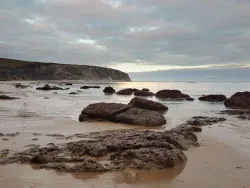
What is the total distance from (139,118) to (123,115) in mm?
924

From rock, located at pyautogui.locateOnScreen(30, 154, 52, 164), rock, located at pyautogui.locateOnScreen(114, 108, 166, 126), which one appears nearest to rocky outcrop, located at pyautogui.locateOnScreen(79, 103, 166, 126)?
rock, located at pyautogui.locateOnScreen(114, 108, 166, 126)

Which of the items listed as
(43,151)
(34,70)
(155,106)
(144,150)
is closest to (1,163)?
(43,151)

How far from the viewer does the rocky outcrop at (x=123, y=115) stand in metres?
16.3

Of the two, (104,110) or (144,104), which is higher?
(144,104)

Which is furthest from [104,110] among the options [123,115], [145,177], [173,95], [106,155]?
[173,95]

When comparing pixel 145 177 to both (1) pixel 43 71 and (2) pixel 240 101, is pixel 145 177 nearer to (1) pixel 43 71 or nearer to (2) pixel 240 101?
(2) pixel 240 101

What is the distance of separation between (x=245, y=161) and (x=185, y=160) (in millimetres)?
1591

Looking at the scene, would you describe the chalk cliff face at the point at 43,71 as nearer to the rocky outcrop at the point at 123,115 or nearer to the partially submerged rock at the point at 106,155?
the rocky outcrop at the point at 123,115

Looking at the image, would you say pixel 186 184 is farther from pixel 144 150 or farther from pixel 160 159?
pixel 144 150

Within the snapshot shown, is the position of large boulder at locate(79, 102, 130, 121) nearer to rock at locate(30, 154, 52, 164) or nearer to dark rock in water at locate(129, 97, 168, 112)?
dark rock in water at locate(129, 97, 168, 112)

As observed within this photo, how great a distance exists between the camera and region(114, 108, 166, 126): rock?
16172mm

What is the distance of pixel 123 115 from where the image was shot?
55.5 feet

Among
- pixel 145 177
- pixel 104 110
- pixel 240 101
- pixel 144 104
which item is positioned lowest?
pixel 145 177

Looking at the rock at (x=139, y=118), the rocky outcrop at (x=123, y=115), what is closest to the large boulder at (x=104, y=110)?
the rocky outcrop at (x=123, y=115)
